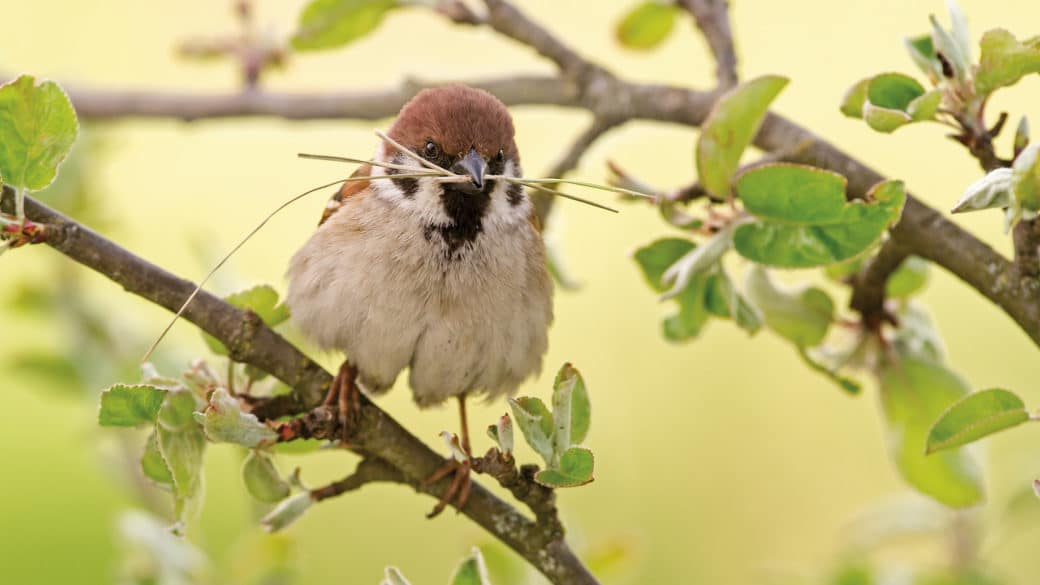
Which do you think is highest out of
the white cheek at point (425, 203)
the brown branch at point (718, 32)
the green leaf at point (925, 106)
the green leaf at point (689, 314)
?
the brown branch at point (718, 32)

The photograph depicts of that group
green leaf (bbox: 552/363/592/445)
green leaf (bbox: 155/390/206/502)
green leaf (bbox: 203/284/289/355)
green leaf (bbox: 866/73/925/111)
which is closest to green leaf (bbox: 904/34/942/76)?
green leaf (bbox: 866/73/925/111)

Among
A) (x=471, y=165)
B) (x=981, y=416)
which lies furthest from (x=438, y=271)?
(x=981, y=416)

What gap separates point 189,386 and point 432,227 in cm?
45

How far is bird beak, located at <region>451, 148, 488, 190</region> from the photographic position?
1.49m

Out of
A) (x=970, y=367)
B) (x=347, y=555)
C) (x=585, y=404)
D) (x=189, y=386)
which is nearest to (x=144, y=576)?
(x=189, y=386)

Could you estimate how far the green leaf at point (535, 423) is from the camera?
108cm

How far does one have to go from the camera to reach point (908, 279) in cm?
150

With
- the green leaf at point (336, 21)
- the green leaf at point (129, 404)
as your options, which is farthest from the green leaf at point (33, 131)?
the green leaf at point (336, 21)

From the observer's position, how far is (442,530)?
351 cm

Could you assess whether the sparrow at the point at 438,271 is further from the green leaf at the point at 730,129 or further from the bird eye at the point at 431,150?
the green leaf at the point at 730,129

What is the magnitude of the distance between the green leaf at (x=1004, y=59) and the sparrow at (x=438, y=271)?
61cm

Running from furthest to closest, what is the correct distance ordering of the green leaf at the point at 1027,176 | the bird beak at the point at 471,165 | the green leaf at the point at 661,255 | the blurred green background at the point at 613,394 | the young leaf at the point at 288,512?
the blurred green background at the point at 613,394 < the bird beak at the point at 471,165 < the green leaf at the point at 661,255 < the young leaf at the point at 288,512 < the green leaf at the point at 1027,176

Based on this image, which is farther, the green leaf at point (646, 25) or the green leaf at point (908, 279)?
the green leaf at point (646, 25)

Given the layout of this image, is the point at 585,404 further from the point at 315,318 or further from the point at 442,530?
the point at 442,530
